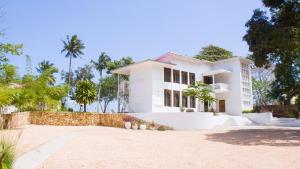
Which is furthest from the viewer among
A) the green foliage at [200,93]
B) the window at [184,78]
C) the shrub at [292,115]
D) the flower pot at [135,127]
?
the shrub at [292,115]

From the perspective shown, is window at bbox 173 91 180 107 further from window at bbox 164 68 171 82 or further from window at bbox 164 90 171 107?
window at bbox 164 68 171 82

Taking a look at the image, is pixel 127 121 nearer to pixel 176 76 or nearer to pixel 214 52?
pixel 176 76

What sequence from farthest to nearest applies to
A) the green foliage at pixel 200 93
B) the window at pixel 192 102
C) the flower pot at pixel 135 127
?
the window at pixel 192 102 < the green foliage at pixel 200 93 < the flower pot at pixel 135 127

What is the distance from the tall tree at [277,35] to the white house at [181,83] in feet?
37.9

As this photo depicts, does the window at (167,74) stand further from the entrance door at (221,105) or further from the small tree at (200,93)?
the entrance door at (221,105)

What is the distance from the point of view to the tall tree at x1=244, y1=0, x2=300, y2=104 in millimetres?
17733

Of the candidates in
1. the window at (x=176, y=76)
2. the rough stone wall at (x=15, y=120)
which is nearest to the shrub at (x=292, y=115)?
the window at (x=176, y=76)

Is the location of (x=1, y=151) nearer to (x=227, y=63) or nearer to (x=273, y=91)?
(x=227, y=63)

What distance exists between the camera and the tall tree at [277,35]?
58.2 ft

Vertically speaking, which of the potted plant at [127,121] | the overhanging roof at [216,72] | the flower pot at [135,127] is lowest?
the flower pot at [135,127]

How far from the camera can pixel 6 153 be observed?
473 centimetres

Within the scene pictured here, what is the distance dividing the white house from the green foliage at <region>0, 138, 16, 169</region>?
24362 mm

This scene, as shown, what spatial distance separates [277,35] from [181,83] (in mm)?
15639

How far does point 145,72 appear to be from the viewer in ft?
100
